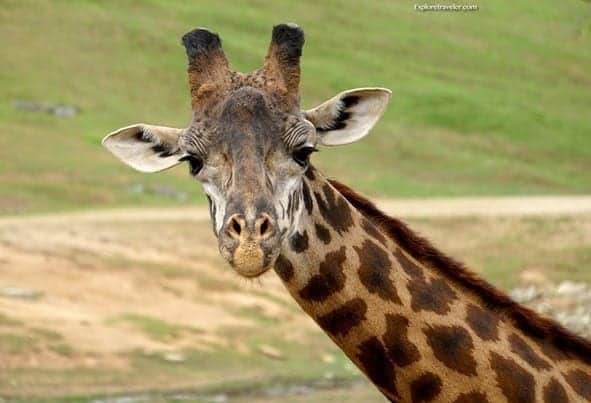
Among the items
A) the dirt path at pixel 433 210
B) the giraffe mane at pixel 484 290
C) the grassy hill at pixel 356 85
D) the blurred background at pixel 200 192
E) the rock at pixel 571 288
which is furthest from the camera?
the grassy hill at pixel 356 85

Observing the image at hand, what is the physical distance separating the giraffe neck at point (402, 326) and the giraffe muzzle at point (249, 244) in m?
0.59

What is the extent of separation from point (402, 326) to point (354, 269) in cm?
35

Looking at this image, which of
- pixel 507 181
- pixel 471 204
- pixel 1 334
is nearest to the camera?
pixel 1 334

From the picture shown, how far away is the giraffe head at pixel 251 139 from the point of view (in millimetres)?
7668

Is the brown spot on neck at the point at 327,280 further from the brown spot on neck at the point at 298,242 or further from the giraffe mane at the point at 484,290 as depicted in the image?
the giraffe mane at the point at 484,290

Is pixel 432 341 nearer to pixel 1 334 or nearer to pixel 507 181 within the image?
pixel 1 334

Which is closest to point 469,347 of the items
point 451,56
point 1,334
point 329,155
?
point 1,334

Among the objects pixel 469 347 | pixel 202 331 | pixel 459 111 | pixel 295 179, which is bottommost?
pixel 459 111

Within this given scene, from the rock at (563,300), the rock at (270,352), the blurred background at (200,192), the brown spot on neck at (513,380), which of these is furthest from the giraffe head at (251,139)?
the rock at (563,300)

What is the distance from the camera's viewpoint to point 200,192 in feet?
130

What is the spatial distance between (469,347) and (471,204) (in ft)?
101

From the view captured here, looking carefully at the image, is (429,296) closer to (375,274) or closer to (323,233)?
(375,274)

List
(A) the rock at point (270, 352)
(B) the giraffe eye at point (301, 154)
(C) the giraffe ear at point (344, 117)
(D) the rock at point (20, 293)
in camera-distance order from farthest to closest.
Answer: (D) the rock at point (20, 293) → (A) the rock at point (270, 352) → (C) the giraffe ear at point (344, 117) → (B) the giraffe eye at point (301, 154)

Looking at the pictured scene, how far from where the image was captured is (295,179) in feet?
26.5
